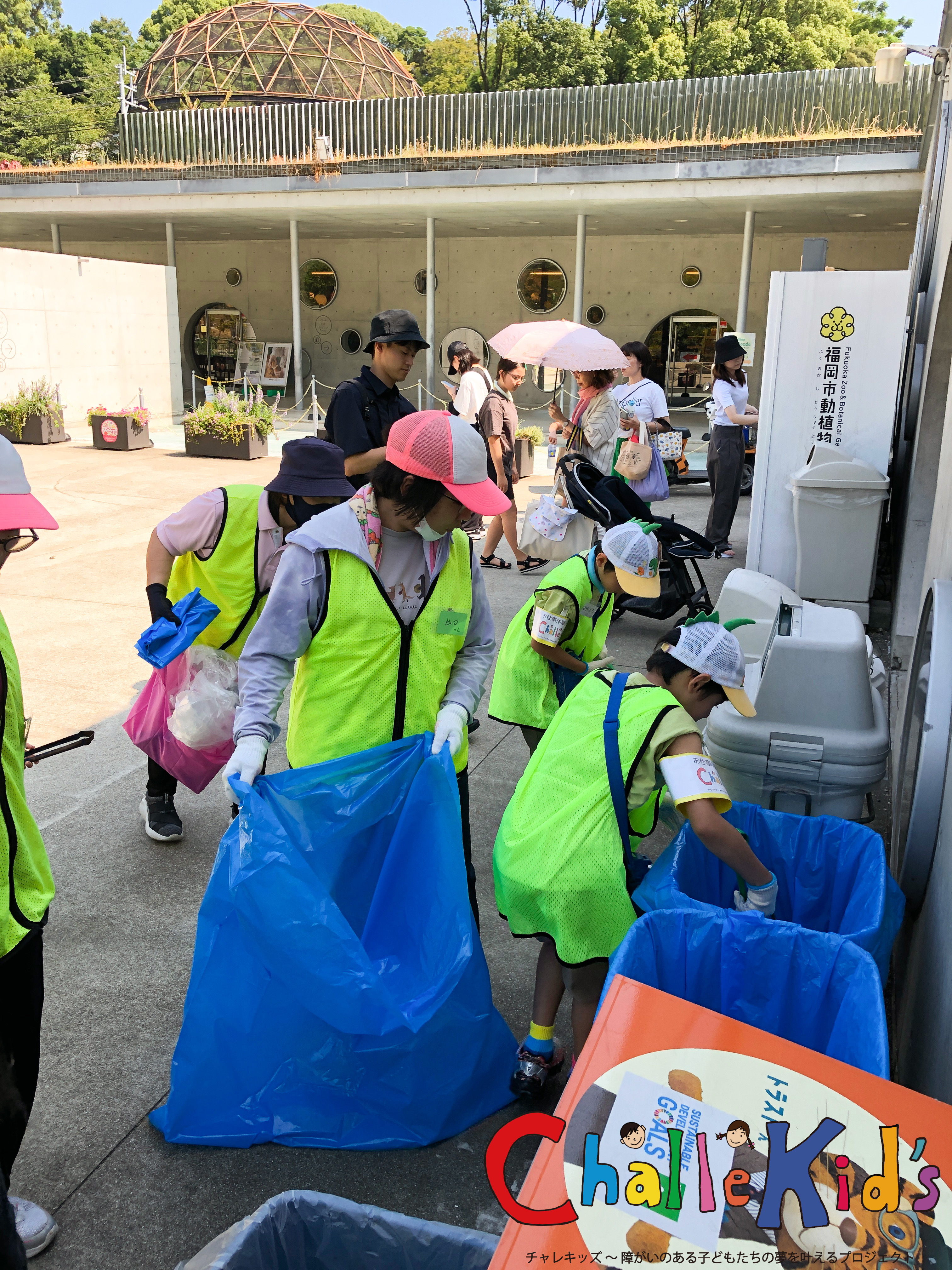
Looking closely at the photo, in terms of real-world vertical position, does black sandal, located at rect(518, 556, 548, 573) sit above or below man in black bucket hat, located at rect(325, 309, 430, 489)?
Result: below

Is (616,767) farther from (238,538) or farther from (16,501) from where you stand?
(238,538)

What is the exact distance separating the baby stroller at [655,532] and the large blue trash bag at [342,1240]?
15.3ft

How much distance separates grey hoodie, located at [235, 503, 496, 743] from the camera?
253 centimetres

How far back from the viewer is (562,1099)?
1.37 metres

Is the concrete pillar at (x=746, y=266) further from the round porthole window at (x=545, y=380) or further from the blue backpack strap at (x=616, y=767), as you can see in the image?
the blue backpack strap at (x=616, y=767)

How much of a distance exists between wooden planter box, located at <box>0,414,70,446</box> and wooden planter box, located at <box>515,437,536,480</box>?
23.1 feet

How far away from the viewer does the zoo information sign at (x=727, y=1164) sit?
1.16 m

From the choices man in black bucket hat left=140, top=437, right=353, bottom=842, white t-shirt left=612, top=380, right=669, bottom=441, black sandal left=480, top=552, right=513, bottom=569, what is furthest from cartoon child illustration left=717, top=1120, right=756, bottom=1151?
black sandal left=480, top=552, right=513, bottom=569

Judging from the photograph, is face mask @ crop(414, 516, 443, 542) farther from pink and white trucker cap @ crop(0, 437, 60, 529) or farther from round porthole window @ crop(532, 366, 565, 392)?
round porthole window @ crop(532, 366, 565, 392)

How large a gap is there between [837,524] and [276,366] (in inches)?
863

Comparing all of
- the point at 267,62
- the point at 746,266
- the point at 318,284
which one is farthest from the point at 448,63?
the point at 746,266

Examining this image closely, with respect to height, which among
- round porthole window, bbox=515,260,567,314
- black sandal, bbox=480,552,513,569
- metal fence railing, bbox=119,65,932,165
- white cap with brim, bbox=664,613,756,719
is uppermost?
metal fence railing, bbox=119,65,932,165

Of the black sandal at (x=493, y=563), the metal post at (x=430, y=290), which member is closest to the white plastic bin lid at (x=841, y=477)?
the black sandal at (x=493, y=563)

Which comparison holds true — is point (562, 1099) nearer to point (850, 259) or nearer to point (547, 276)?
point (850, 259)
